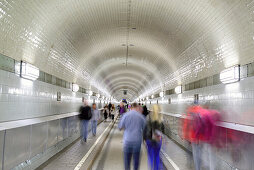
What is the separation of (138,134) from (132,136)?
Result: 5.7 inches

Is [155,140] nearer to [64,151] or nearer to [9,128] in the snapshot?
[9,128]

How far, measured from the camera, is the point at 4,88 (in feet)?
19.6

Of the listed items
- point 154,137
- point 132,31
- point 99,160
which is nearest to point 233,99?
point 154,137

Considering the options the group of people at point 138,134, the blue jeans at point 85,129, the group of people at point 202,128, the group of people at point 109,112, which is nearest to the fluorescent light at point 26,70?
the group of people at point 138,134

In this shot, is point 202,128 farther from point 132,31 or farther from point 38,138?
point 132,31

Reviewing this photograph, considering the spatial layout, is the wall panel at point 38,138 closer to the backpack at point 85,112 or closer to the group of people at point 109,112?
the backpack at point 85,112

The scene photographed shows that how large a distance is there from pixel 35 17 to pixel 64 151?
4791 millimetres

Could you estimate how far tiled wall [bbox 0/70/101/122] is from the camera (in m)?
6.02

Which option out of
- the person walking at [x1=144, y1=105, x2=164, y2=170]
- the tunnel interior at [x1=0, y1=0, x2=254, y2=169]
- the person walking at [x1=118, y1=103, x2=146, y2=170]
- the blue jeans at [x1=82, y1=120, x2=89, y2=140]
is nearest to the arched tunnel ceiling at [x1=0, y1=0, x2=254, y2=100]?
the tunnel interior at [x1=0, y1=0, x2=254, y2=169]

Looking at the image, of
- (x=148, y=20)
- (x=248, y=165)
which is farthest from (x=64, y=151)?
(x=248, y=165)

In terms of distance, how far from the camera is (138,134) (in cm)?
542

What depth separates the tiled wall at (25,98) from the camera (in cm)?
602

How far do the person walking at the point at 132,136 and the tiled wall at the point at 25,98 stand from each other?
9.22 feet

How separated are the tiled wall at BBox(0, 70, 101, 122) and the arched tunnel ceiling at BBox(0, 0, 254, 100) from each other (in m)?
0.62
